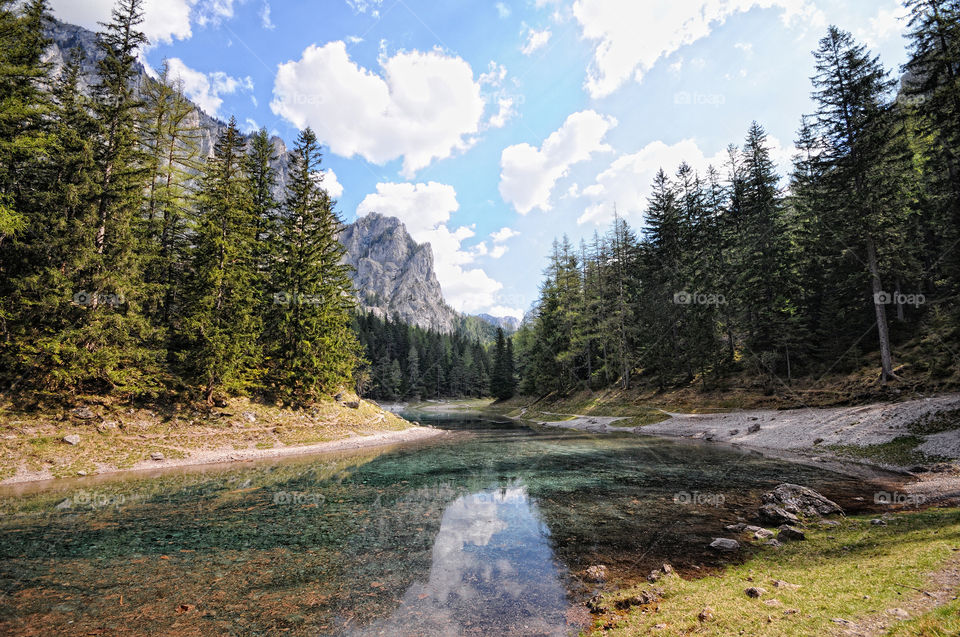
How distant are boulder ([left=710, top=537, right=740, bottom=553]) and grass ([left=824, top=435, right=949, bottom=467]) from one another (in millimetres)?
13469

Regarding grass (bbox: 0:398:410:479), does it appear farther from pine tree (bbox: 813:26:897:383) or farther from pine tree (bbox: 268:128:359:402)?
pine tree (bbox: 813:26:897:383)

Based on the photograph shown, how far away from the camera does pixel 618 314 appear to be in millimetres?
51781

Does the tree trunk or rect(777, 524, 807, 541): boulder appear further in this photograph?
the tree trunk

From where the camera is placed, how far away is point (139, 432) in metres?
21.5

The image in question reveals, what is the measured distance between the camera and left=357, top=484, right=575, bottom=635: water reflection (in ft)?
21.7

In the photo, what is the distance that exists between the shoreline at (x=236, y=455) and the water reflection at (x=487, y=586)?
1647 centimetres

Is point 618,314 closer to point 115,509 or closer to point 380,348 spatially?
point 115,509

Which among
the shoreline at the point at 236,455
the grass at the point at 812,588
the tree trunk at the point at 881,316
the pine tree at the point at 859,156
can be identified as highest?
the pine tree at the point at 859,156

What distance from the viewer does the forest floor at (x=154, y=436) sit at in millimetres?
17406

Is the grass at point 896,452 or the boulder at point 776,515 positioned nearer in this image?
the boulder at point 776,515

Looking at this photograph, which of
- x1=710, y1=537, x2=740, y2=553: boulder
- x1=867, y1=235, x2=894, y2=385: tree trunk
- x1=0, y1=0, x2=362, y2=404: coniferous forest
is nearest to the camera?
x1=710, y1=537, x2=740, y2=553: boulder

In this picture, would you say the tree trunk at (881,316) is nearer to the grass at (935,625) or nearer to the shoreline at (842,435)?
the shoreline at (842,435)

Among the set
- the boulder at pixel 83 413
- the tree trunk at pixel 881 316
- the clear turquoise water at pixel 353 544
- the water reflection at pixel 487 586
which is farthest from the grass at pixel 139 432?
the tree trunk at pixel 881 316

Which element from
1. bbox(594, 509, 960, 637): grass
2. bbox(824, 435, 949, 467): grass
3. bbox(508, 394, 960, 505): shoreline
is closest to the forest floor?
bbox(594, 509, 960, 637): grass
